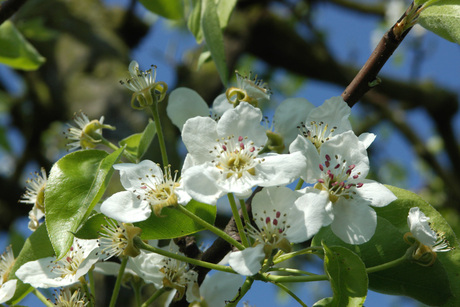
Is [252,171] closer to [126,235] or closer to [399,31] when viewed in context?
[126,235]

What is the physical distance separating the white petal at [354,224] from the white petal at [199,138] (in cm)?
23

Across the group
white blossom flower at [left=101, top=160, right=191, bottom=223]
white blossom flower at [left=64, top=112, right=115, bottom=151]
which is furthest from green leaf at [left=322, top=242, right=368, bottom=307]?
white blossom flower at [left=64, top=112, right=115, bottom=151]

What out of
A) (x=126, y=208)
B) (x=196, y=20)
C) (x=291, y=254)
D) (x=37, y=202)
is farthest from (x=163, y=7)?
(x=291, y=254)

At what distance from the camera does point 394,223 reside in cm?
94

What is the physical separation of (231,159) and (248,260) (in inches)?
7.9

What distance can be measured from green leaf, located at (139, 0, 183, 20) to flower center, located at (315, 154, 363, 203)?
2.19 feet

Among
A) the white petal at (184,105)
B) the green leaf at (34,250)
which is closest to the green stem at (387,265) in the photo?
the white petal at (184,105)

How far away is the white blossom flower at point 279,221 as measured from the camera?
2.67 ft

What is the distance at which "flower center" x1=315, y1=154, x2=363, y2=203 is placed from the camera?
901 mm

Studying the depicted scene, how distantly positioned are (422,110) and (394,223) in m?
3.87

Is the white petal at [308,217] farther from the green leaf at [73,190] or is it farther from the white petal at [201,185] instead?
the green leaf at [73,190]

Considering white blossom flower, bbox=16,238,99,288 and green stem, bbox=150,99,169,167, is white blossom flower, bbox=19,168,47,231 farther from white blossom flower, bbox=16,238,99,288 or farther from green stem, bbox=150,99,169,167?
green stem, bbox=150,99,169,167

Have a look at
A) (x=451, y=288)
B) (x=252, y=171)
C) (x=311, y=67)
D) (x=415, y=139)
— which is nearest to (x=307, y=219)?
(x=252, y=171)

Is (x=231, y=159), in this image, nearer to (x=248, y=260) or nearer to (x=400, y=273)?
(x=248, y=260)
